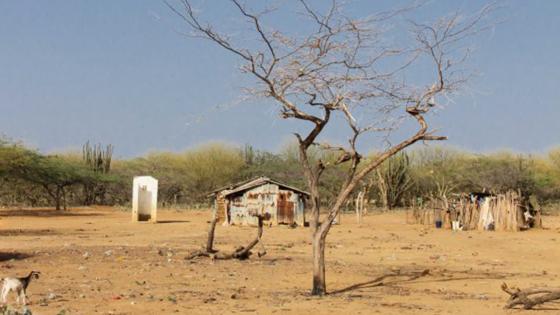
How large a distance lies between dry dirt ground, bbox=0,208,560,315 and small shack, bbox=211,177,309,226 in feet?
18.6

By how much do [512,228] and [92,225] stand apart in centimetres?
1681

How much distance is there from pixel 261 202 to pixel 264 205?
194 mm

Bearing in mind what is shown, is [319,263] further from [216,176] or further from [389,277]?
[216,176]

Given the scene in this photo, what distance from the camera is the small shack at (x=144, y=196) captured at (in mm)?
36531

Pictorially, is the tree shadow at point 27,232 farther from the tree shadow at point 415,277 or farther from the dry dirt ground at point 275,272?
the tree shadow at point 415,277

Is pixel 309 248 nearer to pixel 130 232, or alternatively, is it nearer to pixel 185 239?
pixel 185 239

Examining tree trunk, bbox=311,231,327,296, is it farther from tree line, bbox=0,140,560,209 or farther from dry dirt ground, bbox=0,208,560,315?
tree line, bbox=0,140,560,209

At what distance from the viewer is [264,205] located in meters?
34.5

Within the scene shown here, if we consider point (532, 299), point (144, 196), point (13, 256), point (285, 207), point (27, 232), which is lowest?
point (532, 299)

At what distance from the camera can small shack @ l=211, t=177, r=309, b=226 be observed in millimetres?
34281

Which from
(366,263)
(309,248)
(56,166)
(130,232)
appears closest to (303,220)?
(130,232)

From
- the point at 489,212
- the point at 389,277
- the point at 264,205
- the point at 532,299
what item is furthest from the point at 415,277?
the point at 264,205

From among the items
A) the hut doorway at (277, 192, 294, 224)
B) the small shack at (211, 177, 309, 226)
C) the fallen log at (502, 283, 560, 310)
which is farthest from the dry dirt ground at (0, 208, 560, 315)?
the hut doorway at (277, 192, 294, 224)

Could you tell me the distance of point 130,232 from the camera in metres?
28.6
